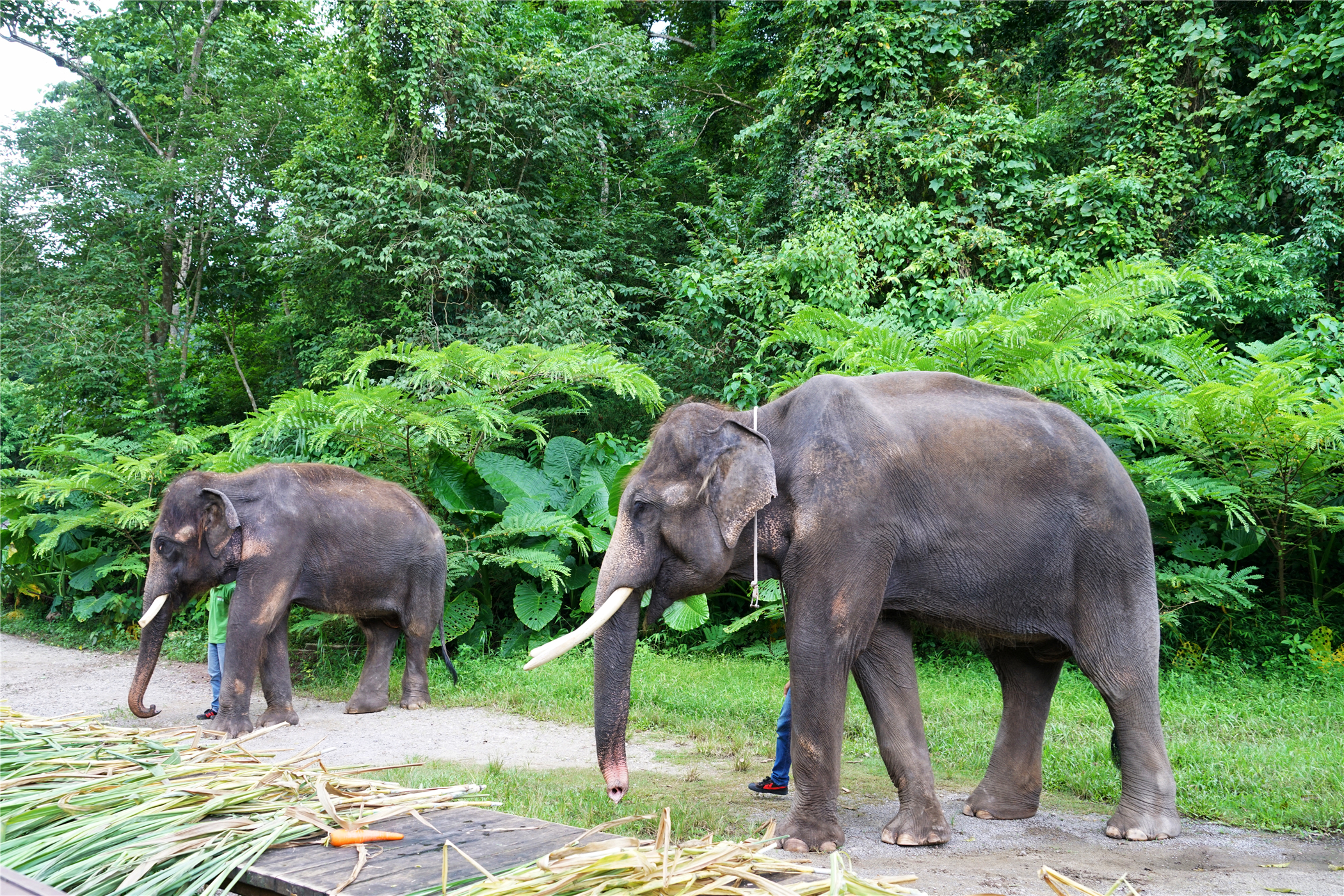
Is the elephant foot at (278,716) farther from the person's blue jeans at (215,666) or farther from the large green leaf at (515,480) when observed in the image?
the large green leaf at (515,480)

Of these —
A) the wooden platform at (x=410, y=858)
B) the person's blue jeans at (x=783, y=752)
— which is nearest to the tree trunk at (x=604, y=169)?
the person's blue jeans at (x=783, y=752)

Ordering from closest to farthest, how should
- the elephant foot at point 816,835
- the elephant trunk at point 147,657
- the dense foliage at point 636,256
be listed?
the elephant foot at point 816,835 < the elephant trunk at point 147,657 < the dense foliage at point 636,256

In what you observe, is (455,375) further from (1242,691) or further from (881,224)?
(1242,691)

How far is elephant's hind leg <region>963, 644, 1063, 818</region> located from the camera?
5.00 m

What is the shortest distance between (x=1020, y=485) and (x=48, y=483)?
12064 millimetres

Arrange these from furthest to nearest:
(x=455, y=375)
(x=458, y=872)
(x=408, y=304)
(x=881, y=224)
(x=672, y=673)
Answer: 1. (x=408, y=304)
2. (x=881, y=224)
3. (x=455, y=375)
4. (x=672, y=673)
5. (x=458, y=872)

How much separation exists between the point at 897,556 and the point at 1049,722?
126 inches

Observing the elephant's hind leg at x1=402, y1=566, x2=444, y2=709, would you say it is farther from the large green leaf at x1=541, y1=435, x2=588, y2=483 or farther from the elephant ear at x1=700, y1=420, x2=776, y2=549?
the elephant ear at x1=700, y1=420, x2=776, y2=549

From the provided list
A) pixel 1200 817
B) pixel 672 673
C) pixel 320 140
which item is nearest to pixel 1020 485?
pixel 1200 817

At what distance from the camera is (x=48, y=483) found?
39.7 ft

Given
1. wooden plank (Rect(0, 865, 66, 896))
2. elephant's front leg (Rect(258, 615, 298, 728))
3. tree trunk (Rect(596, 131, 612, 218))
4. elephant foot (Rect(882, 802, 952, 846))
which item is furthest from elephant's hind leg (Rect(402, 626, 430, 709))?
tree trunk (Rect(596, 131, 612, 218))

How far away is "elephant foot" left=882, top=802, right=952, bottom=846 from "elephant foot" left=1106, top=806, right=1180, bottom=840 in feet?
2.73

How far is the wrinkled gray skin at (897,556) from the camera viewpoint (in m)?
4.48

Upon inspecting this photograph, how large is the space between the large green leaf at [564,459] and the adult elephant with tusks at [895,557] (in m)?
6.34
